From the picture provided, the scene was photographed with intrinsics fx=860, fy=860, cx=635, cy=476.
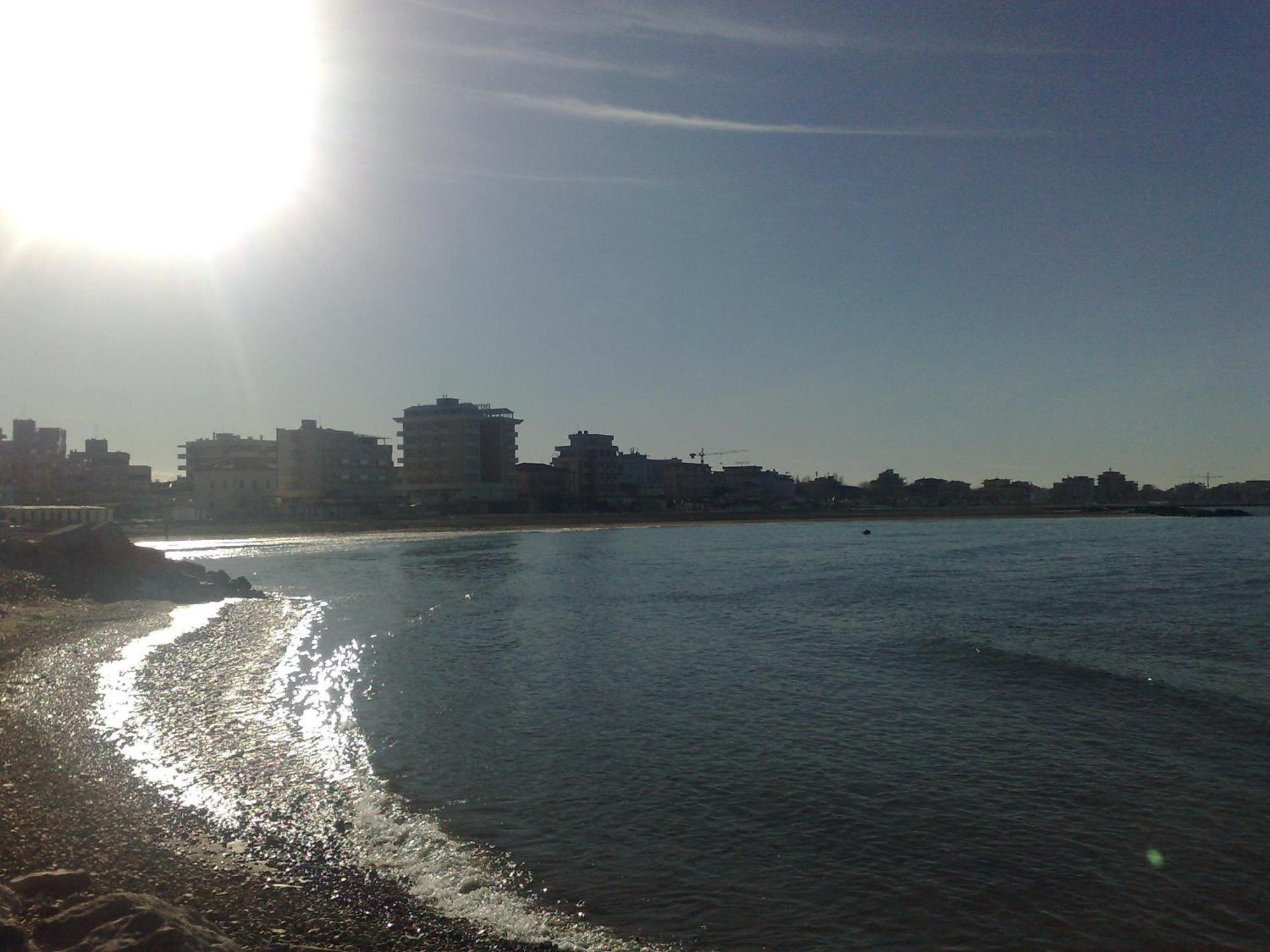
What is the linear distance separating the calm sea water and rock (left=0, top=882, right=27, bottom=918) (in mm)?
2985

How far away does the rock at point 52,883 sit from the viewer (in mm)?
6492

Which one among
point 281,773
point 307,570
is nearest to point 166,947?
point 281,773

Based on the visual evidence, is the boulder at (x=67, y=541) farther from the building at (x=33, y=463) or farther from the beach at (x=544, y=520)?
the building at (x=33, y=463)

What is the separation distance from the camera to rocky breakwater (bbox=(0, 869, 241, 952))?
5.22 metres

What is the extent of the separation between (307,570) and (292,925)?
44358 millimetres

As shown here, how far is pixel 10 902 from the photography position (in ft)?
19.6

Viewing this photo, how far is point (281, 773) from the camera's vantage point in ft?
36.6

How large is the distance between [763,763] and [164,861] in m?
7.28

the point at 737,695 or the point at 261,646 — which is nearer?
the point at 737,695

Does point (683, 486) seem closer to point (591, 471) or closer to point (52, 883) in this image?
point (591, 471)

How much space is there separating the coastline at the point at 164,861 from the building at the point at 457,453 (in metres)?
124

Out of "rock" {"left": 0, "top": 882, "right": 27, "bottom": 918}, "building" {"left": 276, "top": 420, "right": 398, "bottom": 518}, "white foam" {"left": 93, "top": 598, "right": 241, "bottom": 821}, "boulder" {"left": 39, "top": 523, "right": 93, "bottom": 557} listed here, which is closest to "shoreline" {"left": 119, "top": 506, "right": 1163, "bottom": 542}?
"building" {"left": 276, "top": 420, "right": 398, "bottom": 518}

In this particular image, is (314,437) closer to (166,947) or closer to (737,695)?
(737,695)

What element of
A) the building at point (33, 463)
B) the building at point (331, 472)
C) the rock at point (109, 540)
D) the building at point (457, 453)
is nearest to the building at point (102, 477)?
the building at point (33, 463)
